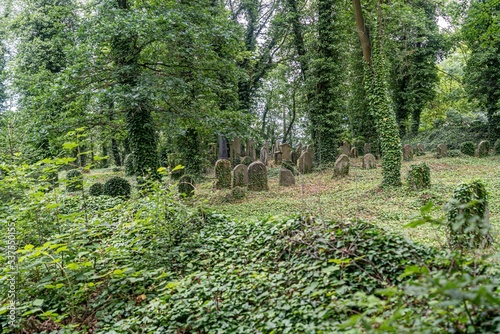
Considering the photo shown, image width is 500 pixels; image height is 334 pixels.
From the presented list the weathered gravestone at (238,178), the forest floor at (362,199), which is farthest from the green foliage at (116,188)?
the weathered gravestone at (238,178)

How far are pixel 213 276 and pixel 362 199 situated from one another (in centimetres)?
701

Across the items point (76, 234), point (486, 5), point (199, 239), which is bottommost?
point (199, 239)

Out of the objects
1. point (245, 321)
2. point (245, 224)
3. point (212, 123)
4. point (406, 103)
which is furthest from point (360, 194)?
point (406, 103)

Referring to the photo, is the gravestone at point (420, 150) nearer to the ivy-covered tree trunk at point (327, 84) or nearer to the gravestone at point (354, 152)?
the gravestone at point (354, 152)

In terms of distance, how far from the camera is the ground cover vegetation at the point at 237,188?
331cm

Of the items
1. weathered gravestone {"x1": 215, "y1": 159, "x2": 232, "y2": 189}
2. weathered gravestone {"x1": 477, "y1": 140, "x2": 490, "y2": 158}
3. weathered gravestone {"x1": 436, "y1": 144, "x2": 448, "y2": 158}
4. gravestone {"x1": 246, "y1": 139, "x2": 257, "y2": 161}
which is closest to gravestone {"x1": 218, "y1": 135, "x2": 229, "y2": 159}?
gravestone {"x1": 246, "y1": 139, "x2": 257, "y2": 161}

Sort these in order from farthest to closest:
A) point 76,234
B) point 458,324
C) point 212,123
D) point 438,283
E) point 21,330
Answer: point 212,123 → point 76,234 → point 21,330 → point 458,324 → point 438,283

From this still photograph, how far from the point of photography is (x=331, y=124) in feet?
55.8

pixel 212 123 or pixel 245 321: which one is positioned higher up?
pixel 212 123

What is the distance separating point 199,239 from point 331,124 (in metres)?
13.2

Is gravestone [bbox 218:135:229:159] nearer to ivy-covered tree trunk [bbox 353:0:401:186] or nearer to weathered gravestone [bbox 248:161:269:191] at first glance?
weathered gravestone [bbox 248:161:269:191]

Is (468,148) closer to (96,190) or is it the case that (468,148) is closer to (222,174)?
(222,174)

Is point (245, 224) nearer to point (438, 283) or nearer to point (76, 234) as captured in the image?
point (76, 234)

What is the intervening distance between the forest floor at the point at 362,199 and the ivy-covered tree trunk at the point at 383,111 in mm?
709
